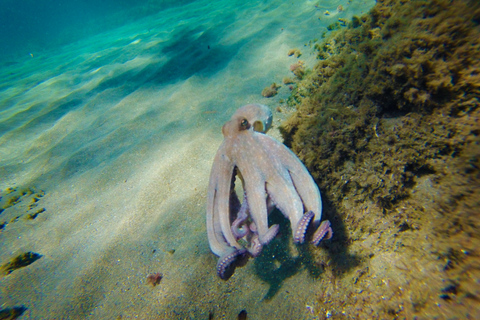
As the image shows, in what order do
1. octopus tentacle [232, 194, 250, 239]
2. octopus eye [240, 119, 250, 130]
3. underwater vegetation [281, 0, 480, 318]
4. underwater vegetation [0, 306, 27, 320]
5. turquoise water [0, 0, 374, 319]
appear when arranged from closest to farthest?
underwater vegetation [281, 0, 480, 318] < octopus tentacle [232, 194, 250, 239] < octopus eye [240, 119, 250, 130] < turquoise water [0, 0, 374, 319] < underwater vegetation [0, 306, 27, 320]

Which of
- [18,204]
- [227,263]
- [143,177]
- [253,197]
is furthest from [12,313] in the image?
[253,197]

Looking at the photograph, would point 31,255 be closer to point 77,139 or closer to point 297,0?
point 77,139

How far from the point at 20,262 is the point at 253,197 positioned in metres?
4.42

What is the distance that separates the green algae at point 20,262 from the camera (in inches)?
133

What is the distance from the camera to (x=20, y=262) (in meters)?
3.45

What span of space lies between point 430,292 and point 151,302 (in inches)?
115

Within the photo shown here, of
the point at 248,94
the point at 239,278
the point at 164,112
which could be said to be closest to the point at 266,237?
the point at 239,278

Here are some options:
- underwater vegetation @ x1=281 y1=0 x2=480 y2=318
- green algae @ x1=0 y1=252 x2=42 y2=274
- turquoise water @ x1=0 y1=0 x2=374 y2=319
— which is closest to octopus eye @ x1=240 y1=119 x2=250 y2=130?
underwater vegetation @ x1=281 y1=0 x2=480 y2=318

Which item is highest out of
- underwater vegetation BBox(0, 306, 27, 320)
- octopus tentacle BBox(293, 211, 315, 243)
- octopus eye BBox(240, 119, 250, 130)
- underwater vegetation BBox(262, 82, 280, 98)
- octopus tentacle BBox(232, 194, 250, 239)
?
octopus eye BBox(240, 119, 250, 130)

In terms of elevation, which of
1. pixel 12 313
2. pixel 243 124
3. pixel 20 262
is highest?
pixel 243 124

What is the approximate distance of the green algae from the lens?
11.1 feet

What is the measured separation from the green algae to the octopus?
145 inches

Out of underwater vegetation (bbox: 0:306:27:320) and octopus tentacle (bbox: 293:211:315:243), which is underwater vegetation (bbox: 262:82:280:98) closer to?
octopus tentacle (bbox: 293:211:315:243)

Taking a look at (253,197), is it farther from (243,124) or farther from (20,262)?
(20,262)
